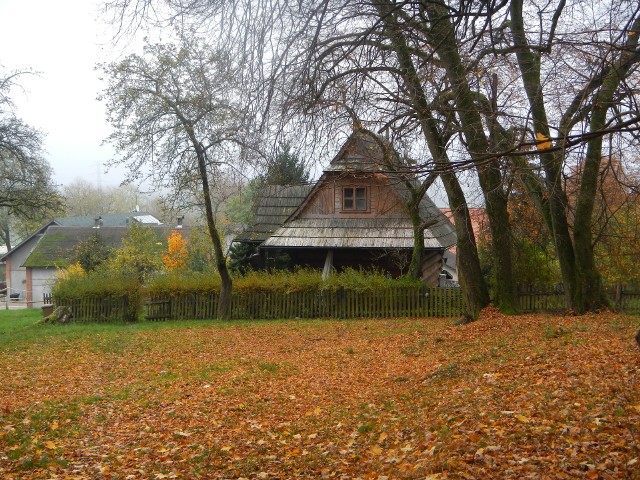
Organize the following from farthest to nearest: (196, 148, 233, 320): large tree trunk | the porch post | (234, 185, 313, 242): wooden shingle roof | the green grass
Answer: (234, 185, 313, 242): wooden shingle roof → the porch post → (196, 148, 233, 320): large tree trunk → the green grass

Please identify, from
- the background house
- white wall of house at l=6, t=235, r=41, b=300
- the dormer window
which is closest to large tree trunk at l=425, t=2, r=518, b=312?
the dormer window

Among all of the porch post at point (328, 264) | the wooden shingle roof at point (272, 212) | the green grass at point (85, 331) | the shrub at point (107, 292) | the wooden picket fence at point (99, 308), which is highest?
the wooden shingle roof at point (272, 212)

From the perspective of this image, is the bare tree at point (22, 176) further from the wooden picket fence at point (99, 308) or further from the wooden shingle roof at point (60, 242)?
the wooden shingle roof at point (60, 242)

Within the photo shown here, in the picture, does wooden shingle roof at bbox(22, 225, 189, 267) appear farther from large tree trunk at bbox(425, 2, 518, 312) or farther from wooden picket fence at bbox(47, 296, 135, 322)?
large tree trunk at bbox(425, 2, 518, 312)

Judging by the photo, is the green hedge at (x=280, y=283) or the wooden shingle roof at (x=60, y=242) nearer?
the green hedge at (x=280, y=283)

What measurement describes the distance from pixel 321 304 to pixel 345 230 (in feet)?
15.8

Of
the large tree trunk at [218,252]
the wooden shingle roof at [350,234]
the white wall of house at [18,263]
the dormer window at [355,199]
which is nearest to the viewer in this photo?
the large tree trunk at [218,252]

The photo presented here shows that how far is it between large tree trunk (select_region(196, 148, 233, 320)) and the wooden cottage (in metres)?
3.58

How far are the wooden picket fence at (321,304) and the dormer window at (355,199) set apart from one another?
5830 mm

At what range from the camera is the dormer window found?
31250 millimetres

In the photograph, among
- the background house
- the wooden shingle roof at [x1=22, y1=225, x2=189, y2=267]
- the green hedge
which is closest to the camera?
the green hedge

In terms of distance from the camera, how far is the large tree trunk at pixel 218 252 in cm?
2438

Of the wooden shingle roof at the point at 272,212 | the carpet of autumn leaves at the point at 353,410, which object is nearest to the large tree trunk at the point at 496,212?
the carpet of autumn leaves at the point at 353,410

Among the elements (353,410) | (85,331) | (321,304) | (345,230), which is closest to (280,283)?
(321,304)
